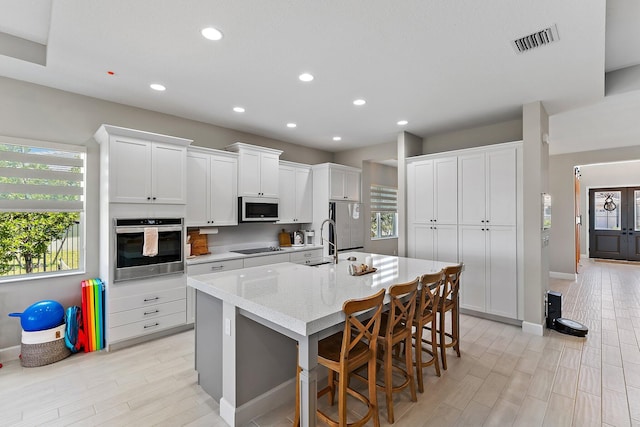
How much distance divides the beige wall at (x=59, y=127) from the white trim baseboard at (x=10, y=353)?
1.6 inches

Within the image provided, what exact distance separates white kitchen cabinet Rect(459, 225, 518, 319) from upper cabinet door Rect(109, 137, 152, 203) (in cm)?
427

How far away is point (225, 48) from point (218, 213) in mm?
2413

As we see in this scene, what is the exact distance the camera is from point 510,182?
3.93 metres

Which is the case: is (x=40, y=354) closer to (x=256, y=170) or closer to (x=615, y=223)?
(x=256, y=170)

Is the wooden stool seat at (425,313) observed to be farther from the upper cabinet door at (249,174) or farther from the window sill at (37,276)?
the window sill at (37,276)

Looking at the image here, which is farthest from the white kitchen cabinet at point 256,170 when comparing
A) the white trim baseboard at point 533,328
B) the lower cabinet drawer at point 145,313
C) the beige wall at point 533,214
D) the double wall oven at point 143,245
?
the white trim baseboard at point 533,328

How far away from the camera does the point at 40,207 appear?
3.20m

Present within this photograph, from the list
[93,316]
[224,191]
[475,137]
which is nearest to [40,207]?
[93,316]

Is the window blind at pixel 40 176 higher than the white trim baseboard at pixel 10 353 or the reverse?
higher

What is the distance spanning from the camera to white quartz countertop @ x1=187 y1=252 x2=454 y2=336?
1.64 m

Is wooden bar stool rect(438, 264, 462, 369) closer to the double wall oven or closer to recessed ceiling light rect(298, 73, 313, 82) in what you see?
recessed ceiling light rect(298, 73, 313, 82)

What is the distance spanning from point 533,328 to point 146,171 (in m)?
5.03

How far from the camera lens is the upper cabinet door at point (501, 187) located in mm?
3912

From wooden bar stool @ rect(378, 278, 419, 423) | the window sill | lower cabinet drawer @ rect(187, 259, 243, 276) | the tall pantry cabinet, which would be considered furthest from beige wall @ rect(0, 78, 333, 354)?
the tall pantry cabinet
